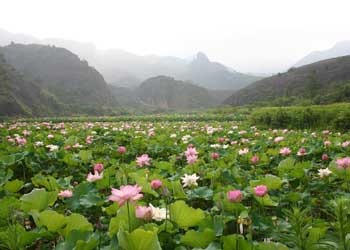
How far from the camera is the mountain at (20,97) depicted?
4363 centimetres

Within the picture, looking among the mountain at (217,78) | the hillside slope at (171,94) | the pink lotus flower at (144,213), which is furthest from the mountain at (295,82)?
the mountain at (217,78)

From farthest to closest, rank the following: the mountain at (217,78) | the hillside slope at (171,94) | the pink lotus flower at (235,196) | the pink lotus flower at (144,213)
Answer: the mountain at (217,78) < the hillside slope at (171,94) < the pink lotus flower at (235,196) < the pink lotus flower at (144,213)

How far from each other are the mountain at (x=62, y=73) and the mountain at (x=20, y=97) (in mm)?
15056

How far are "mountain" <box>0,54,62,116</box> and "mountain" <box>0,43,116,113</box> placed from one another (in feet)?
49.4

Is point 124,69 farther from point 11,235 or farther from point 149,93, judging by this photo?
point 11,235

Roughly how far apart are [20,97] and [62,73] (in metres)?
35.2

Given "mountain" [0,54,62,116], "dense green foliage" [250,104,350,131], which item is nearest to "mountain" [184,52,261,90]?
"mountain" [0,54,62,116]

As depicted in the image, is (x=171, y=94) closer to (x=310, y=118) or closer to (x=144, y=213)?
(x=310, y=118)

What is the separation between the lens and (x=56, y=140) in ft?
18.0

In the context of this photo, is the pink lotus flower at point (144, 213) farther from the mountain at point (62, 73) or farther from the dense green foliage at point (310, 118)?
the mountain at point (62, 73)

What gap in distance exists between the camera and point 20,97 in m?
52.8

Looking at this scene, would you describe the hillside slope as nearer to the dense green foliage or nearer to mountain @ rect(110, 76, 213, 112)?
mountain @ rect(110, 76, 213, 112)

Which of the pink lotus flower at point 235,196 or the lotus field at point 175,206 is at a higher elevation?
the pink lotus flower at point 235,196

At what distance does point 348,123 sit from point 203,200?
8.61 metres
